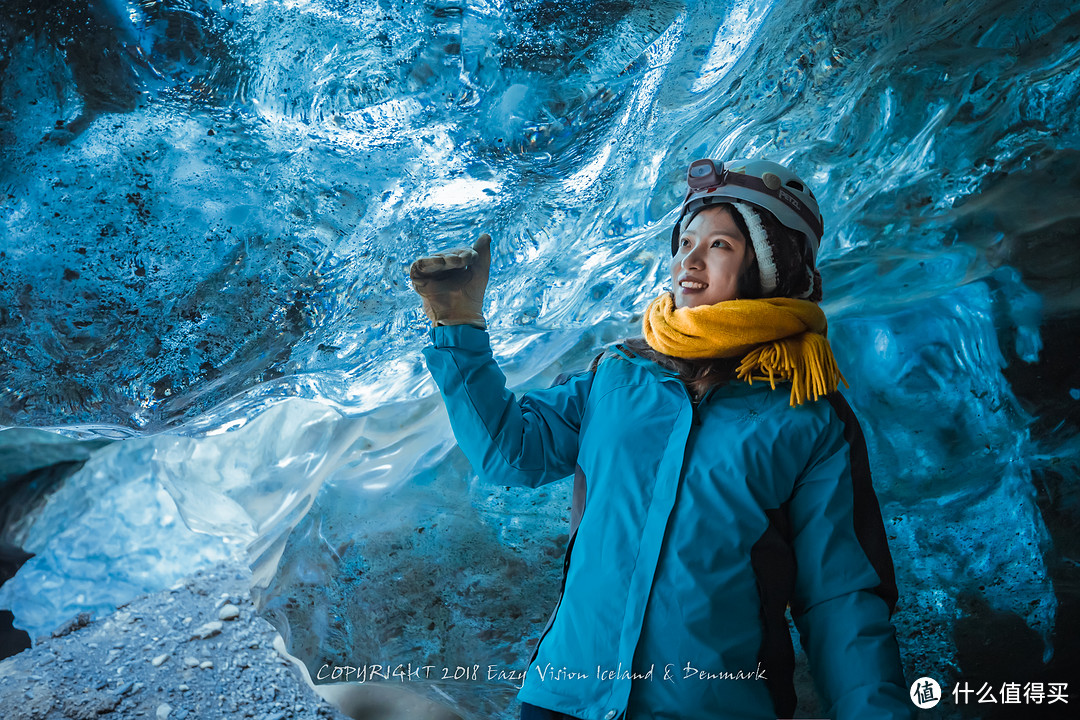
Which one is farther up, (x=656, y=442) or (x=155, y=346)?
(x=155, y=346)

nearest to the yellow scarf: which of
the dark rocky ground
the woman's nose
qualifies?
the woman's nose

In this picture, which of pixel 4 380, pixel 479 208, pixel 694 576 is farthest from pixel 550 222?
pixel 4 380

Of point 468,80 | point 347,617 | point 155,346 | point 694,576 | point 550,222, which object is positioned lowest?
point 347,617

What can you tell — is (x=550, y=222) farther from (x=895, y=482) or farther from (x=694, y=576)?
(x=694, y=576)

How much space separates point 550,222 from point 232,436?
1.79m

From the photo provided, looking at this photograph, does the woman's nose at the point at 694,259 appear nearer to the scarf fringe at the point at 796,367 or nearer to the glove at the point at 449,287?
the scarf fringe at the point at 796,367

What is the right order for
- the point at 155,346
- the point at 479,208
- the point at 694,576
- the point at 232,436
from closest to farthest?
the point at 694,576, the point at 155,346, the point at 479,208, the point at 232,436

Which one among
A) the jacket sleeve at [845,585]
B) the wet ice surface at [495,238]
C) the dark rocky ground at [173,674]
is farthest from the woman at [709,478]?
the dark rocky ground at [173,674]

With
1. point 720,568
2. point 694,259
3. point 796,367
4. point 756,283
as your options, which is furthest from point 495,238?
point 720,568

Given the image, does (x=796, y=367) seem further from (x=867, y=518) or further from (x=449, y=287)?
(x=449, y=287)

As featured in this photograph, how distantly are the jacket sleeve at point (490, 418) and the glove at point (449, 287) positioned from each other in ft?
0.10

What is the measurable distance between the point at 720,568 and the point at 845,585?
0.77 ft

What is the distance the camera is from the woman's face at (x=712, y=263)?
1.52 m

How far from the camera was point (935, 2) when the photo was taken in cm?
223
